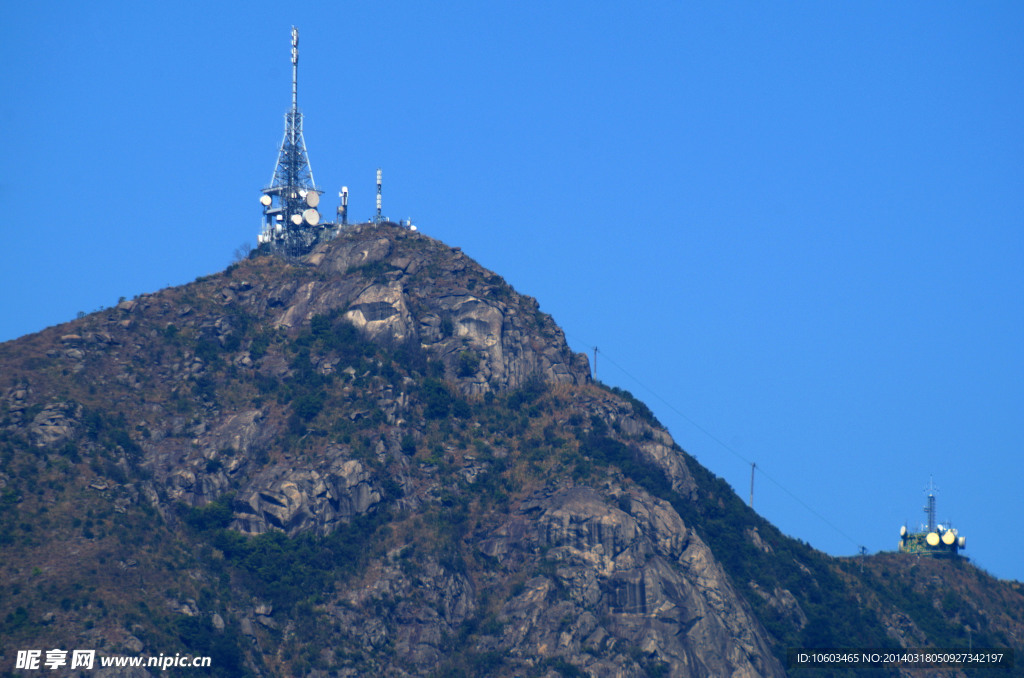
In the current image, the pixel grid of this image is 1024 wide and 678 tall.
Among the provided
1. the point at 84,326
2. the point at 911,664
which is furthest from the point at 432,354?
the point at 911,664

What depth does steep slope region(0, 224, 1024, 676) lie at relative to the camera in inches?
5979

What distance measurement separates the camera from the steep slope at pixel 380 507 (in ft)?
498

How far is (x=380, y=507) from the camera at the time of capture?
16725 centimetres

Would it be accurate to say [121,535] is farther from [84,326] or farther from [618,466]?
[618,466]

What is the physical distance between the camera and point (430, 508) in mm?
168875

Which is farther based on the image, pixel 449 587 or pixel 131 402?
pixel 131 402

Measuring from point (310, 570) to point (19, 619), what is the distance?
1253 inches

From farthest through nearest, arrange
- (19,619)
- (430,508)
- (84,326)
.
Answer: (84,326), (430,508), (19,619)

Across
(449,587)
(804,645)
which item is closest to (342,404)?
(449,587)

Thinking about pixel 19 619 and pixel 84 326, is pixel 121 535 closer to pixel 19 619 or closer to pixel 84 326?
pixel 19 619

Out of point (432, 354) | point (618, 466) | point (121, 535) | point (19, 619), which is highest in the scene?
point (432, 354)

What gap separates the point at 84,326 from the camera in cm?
18025

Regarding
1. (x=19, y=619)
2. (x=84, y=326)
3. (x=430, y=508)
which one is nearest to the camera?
(x=19, y=619)

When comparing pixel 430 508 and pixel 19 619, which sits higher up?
pixel 430 508
